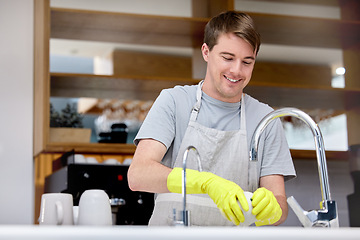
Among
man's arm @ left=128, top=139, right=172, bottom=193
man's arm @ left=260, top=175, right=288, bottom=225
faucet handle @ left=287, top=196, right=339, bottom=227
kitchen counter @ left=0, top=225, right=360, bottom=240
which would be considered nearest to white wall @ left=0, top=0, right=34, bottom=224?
man's arm @ left=128, top=139, right=172, bottom=193

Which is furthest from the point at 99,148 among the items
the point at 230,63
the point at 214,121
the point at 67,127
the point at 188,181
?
the point at 188,181

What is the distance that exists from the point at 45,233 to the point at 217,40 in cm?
110

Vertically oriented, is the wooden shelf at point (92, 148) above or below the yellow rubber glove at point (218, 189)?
above

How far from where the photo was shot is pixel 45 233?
0.99m

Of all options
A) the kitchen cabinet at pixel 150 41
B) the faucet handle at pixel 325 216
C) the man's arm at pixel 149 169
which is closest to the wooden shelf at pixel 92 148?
the kitchen cabinet at pixel 150 41

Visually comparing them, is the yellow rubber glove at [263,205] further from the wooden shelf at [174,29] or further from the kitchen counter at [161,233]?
the wooden shelf at [174,29]

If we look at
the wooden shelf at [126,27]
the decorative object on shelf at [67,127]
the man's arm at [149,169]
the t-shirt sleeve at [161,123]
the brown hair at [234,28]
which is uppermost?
the wooden shelf at [126,27]

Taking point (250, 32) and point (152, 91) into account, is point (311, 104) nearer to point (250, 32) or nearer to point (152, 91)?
point (152, 91)

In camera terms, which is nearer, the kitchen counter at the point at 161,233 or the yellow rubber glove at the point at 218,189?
the kitchen counter at the point at 161,233

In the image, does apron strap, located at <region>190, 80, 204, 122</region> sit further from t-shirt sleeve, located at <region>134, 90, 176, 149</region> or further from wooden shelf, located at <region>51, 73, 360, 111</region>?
wooden shelf, located at <region>51, 73, 360, 111</region>

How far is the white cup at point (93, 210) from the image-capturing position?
64.7 inches

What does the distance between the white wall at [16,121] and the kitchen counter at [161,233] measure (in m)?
2.21

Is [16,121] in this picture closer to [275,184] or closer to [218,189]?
[275,184]

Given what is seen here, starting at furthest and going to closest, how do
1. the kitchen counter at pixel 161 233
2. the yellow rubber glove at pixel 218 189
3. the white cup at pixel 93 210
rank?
the white cup at pixel 93 210 → the yellow rubber glove at pixel 218 189 → the kitchen counter at pixel 161 233
